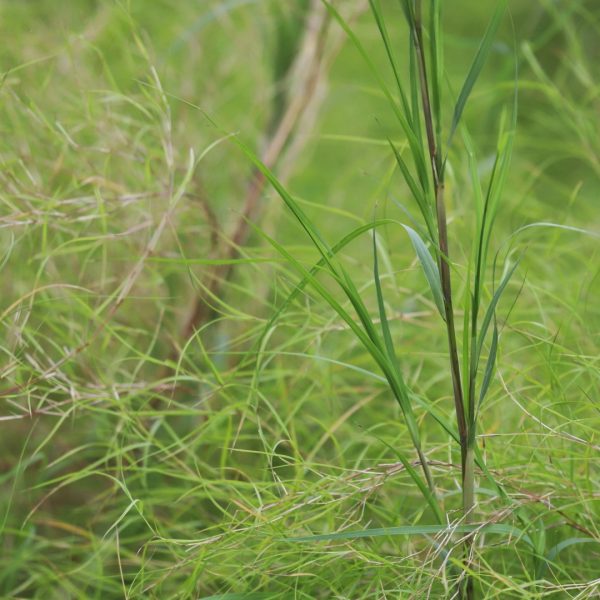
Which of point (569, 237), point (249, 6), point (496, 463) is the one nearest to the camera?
point (496, 463)

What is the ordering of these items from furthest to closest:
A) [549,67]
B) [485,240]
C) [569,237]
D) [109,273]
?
[549,67] < [569,237] < [109,273] < [485,240]

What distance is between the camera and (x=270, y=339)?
43.4 inches

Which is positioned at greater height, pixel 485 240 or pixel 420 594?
pixel 485 240

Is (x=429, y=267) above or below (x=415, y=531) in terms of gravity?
above

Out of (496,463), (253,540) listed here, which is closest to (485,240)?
(496,463)

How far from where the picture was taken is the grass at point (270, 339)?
63 cm

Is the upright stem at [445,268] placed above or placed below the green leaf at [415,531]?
above

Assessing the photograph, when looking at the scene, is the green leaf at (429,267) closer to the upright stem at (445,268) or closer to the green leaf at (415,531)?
the upright stem at (445,268)

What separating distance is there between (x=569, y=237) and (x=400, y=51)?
100 cm

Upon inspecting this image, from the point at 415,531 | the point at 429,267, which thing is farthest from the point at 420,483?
the point at 429,267

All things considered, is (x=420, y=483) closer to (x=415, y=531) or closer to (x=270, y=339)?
(x=415, y=531)

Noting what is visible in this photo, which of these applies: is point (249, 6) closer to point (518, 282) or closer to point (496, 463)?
point (518, 282)

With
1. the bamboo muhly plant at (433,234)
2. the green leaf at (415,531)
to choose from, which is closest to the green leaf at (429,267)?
the bamboo muhly plant at (433,234)

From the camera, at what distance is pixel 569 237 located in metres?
1.21
